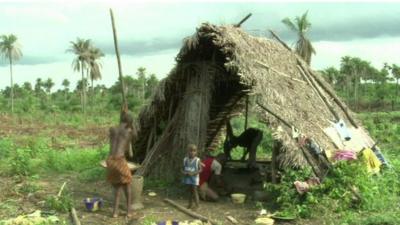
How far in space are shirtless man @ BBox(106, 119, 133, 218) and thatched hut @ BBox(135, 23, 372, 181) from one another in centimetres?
207

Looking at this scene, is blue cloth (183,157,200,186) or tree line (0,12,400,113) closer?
blue cloth (183,157,200,186)

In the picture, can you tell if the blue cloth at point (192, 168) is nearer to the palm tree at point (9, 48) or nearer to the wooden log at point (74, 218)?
the wooden log at point (74, 218)

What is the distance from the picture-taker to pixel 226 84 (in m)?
11.4

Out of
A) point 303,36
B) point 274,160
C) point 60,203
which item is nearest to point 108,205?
point 60,203

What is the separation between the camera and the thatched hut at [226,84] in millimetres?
8273

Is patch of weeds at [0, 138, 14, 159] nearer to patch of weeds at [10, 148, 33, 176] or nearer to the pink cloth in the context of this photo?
patch of weeds at [10, 148, 33, 176]

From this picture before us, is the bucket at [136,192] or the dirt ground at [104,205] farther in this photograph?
the bucket at [136,192]

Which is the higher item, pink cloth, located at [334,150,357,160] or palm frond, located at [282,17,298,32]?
palm frond, located at [282,17,298,32]

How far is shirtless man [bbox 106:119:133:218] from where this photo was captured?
7172 mm

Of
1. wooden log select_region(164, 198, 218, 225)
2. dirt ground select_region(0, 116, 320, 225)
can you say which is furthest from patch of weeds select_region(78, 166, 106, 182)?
wooden log select_region(164, 198, 218, 225)

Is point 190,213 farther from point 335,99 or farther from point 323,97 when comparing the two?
point 335,99

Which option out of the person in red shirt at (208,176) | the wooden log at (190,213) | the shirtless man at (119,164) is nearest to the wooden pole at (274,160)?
the person in red shirt at (208,176)

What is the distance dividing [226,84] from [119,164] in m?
4.74

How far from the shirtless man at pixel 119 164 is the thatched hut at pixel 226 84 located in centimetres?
207
